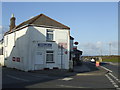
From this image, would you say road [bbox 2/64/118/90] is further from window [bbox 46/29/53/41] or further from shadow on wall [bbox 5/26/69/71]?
window [bbox 46/29/53/41]

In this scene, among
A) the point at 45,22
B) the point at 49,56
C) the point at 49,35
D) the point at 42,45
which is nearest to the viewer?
the point at 42,45

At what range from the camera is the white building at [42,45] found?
25359mm

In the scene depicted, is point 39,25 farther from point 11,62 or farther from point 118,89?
point 118,89

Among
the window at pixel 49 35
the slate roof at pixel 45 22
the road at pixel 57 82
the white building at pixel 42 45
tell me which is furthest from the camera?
the window at pixel 49 35

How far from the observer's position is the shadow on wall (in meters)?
25.2

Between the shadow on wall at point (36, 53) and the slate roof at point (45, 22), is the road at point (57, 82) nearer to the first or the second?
the shadow on wall at point (36, 53)

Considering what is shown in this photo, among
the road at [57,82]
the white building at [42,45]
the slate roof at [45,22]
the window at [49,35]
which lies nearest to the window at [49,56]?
the white building at [42,45]

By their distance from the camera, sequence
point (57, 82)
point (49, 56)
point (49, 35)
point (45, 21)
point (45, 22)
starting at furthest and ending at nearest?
point (45, 21)
point (45, 22)
point (49, 35)
point (49, 56)
point (57, 82)

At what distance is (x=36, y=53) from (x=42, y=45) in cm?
129

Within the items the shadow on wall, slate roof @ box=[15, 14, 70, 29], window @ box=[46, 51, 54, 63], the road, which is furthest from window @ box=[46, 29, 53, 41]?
the road

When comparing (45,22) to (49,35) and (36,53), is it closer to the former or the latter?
(49,35)

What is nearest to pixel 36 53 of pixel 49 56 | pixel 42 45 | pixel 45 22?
pixel 42 45

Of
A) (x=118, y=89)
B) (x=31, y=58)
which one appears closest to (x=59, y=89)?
(x=118, y=89)

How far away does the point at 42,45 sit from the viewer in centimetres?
2589
